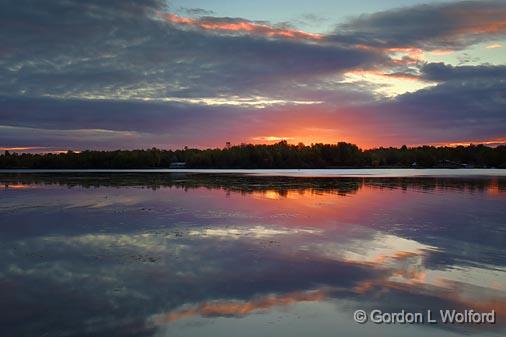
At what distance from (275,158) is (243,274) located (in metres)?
147

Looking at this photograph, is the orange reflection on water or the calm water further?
the orange reflection on water

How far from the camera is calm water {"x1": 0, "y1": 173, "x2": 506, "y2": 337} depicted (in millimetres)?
6863

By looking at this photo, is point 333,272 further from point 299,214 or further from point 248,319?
point 299,214

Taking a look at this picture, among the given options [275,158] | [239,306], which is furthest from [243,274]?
[275,158]

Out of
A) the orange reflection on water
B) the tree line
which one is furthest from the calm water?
the tree line

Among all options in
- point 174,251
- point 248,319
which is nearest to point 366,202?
point 174,251

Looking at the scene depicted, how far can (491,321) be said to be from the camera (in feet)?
22.7

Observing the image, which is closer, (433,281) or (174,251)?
(433,281)

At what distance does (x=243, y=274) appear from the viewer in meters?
9.75

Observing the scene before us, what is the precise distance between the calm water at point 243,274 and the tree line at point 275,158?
138 meters

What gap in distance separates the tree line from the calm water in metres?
138

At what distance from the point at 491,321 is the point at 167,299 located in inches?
223

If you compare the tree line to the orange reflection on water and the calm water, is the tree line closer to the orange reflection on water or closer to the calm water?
the calm water

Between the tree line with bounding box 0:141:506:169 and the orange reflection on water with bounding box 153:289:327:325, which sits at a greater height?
the tree line with bounding box 0:141:506:169
